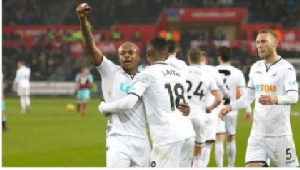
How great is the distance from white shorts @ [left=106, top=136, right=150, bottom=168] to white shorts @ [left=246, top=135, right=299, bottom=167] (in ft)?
5.87

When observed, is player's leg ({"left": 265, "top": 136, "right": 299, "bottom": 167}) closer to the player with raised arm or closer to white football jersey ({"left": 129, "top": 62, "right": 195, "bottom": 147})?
white football jersey ({"left": 129, "top": 62, "right": 195, "bottom": 147})

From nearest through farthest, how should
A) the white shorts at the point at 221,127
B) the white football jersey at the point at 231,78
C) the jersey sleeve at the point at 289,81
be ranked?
the jersey sleeve at the point at 289,81
the white shorts at the point at 221,127
the white football jersey at the point at 231,78

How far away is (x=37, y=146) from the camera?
1731cm

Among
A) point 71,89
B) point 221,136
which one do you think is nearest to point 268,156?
point 221,136

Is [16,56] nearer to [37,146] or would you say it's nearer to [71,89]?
[71,89]

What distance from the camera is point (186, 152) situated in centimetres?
844

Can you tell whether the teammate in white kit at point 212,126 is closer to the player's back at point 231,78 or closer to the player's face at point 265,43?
the player's back at point 231,78

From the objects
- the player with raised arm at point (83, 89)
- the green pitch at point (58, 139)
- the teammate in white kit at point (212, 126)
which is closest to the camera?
the teammate in white kit at point (212, 126)

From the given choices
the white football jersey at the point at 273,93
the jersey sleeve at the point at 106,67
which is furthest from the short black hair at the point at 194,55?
the jersey sleeve at the point at 106,67

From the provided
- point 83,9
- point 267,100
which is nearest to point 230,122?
point 267,100

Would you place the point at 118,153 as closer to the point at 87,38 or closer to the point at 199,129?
the point at 87,38

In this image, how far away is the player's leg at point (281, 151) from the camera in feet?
30.5

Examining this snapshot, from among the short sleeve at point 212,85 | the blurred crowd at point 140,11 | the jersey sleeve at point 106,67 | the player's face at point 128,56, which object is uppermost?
the blurred crowd at point 140,11

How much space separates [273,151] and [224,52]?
541cm
